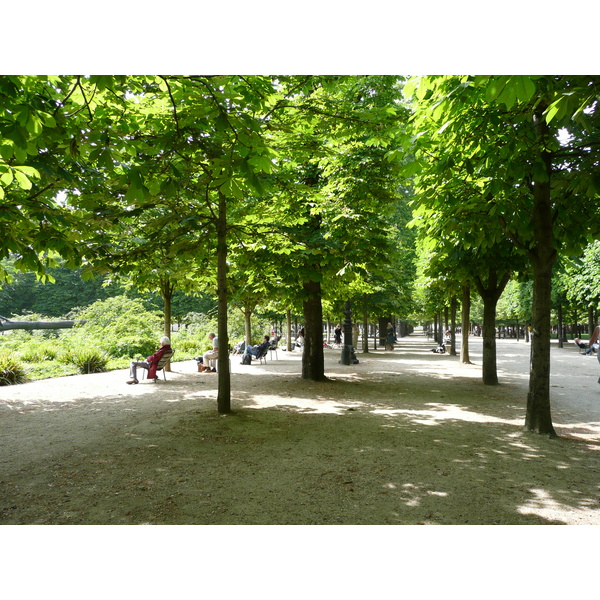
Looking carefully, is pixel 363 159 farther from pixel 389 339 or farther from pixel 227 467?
pixel 389 339

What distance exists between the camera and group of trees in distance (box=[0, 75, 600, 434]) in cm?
362

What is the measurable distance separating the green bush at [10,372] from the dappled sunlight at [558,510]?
12.9 meters

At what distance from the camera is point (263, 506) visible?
4.09 m

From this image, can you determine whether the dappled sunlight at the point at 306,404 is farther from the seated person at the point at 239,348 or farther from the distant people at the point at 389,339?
the distant people at the point at 389,339

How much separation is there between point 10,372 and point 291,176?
32.0 feet

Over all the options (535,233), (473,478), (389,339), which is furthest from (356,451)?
(389,339)

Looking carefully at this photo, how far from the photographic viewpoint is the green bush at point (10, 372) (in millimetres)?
11922

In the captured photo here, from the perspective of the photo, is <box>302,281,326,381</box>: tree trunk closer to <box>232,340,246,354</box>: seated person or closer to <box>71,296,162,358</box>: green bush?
<box>71,296,162,358</box>: green bush

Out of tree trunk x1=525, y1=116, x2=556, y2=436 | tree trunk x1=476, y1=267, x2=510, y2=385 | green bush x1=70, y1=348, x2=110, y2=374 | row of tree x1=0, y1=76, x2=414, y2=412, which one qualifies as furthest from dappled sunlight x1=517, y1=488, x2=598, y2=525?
green bush x1=70, y1=348, x2=110, y2=374

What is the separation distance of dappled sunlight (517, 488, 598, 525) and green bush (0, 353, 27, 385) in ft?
42.2

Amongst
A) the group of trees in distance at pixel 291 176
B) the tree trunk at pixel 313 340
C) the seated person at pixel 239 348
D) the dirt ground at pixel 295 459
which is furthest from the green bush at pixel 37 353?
the tree trunk at pixel 313 340

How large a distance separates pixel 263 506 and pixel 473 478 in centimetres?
238

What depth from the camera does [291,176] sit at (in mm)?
8797

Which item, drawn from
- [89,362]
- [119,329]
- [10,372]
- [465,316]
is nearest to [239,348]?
[119,329]
